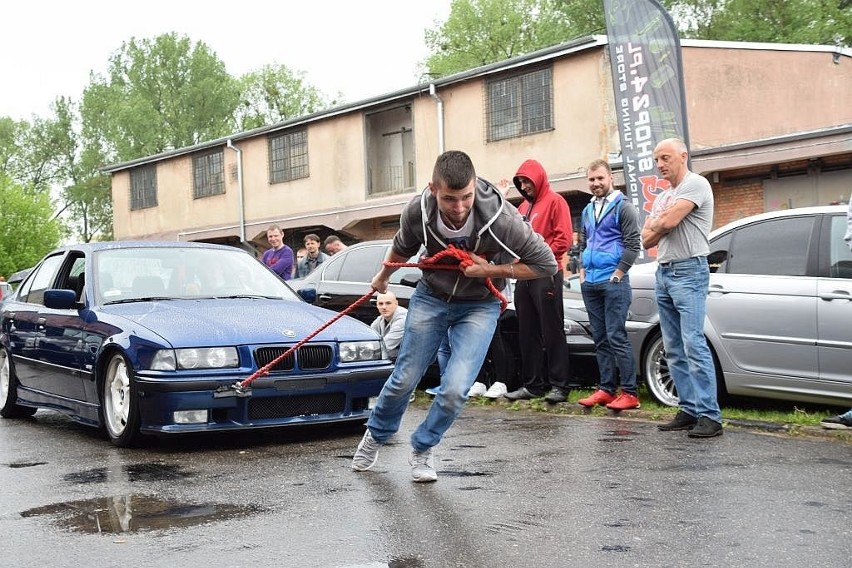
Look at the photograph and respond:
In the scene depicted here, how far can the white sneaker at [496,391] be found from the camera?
31.6 ft

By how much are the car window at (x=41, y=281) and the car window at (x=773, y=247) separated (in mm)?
5676

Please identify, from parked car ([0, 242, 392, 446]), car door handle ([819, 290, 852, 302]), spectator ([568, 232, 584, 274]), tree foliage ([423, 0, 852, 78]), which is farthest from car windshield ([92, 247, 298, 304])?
tree foliage ([423, 0, 852, 78])

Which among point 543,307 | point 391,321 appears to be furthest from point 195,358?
point 391,321

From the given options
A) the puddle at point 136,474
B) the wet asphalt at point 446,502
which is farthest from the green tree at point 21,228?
the puddle at point 136,474

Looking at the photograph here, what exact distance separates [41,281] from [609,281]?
496 centimetres

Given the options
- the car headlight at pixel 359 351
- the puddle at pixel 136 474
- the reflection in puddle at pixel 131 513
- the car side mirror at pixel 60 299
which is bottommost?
the puddle at pixel 136 474

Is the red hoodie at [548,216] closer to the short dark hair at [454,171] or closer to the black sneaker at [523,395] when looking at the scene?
the black sneaker at [523,395]

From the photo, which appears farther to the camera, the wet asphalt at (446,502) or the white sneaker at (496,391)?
the white sneaker at (496,391)

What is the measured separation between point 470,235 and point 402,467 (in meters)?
1.61

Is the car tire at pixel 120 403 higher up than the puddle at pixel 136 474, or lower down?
higher up

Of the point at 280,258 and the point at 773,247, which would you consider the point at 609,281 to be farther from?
the point at 280,258

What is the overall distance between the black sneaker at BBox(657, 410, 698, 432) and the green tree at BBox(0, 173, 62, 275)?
62124 millimetres

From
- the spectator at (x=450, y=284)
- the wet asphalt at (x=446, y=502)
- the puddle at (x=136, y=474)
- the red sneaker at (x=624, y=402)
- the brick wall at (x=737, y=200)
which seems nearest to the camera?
the wet asphalt at (x=446, y=502)

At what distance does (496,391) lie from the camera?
9648mm
